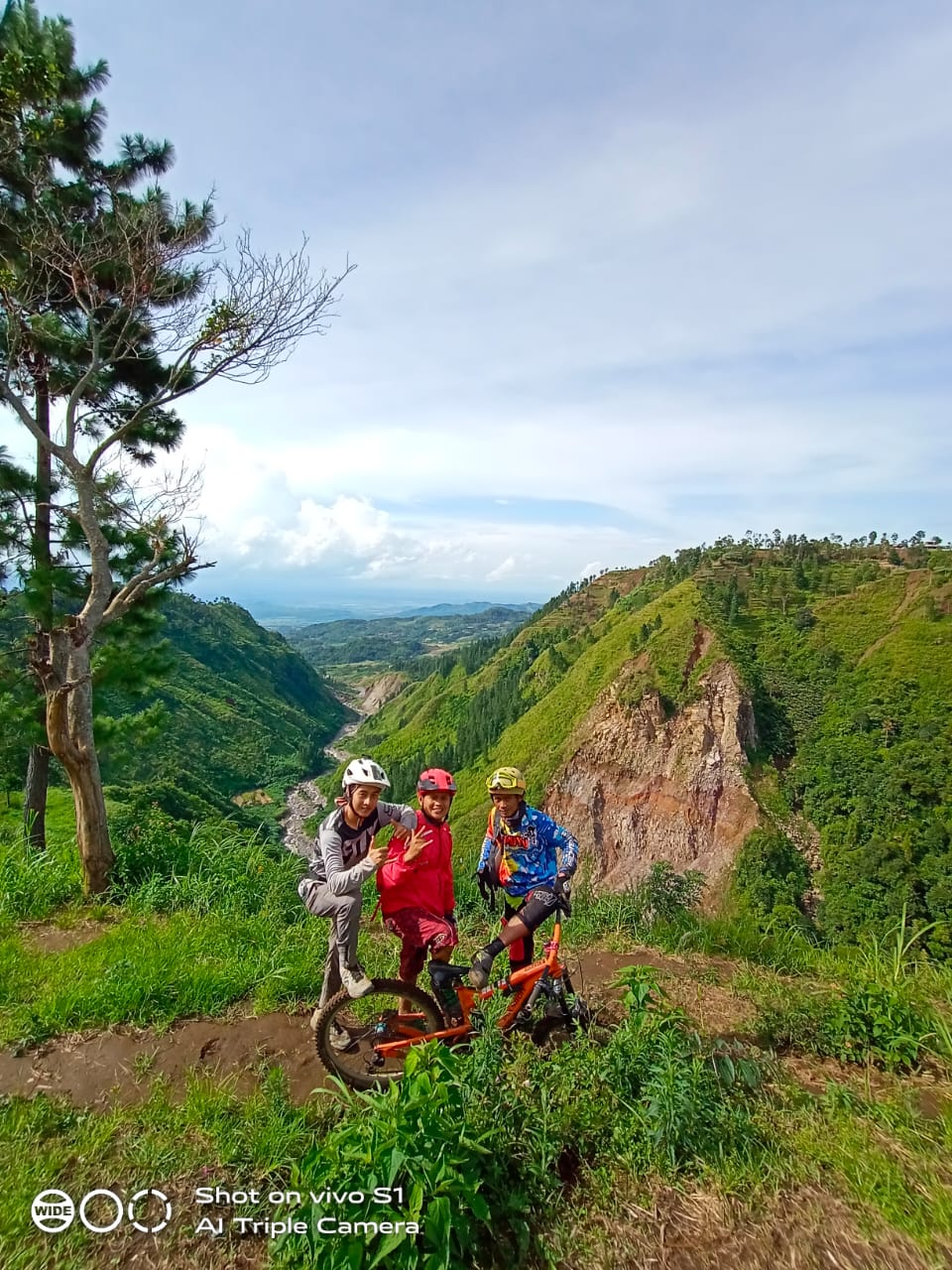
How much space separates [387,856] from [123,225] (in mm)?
6781

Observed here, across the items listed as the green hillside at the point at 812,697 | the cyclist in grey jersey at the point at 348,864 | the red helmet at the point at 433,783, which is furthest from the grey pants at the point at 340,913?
the green hillside at the point at 812,697

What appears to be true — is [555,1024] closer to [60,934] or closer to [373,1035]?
[373,1035]

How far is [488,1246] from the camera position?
2.53 m

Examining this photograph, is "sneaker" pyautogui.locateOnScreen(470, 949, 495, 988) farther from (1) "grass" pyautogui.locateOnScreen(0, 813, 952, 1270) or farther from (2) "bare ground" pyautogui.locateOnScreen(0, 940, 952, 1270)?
(2) "bare ground" pyautogui.locateOnScreen(0, 940, 952, 1270)

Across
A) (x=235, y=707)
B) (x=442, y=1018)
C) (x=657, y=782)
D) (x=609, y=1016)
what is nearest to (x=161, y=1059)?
(x=442, y=1018)

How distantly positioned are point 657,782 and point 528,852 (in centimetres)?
6140

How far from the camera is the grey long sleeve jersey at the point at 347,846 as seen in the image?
352cm

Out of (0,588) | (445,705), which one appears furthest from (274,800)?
(0,588)

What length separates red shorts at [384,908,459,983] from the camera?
3.84m

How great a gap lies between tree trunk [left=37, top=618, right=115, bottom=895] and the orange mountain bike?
3649 mm

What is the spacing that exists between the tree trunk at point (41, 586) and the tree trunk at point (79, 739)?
2.47ft

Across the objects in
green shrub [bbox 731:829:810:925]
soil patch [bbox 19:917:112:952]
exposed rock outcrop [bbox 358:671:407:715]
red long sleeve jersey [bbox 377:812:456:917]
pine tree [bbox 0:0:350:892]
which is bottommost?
exposed rock outcrop [bbox 358:671:407:715]

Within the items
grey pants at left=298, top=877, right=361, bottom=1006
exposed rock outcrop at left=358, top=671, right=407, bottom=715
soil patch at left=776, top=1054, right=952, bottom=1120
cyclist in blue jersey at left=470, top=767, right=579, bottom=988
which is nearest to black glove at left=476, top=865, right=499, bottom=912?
cyclist in blue jersey at left=470, top=767, right=579, bottom=988

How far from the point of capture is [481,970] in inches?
151
